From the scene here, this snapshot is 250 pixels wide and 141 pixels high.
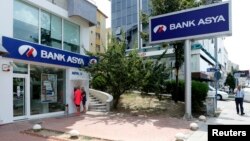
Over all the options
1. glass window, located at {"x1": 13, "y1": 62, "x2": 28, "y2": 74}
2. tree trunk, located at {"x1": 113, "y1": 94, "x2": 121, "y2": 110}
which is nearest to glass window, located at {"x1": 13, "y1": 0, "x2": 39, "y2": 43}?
glass window, located at {"x1": 13, "y1": 62, "x2": 28, "y2": 74}

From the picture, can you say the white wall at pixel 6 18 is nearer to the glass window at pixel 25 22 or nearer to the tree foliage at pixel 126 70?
the glass window at pixel 25 22

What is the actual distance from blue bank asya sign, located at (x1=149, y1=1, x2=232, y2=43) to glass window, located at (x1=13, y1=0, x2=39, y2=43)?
660cm

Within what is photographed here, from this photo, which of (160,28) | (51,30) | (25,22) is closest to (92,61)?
(51,30)

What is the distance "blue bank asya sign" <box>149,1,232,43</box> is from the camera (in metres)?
14.1

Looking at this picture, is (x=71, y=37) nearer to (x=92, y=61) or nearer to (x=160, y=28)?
(x=92, y=61)

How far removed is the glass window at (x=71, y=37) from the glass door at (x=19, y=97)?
14.2 ft

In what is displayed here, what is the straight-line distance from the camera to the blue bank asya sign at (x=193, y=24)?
1414 cm

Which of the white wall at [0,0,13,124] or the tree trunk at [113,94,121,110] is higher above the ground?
the white wall at [0,0,13,124]

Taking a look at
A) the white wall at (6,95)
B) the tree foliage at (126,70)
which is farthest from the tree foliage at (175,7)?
the white wall at (6,95)

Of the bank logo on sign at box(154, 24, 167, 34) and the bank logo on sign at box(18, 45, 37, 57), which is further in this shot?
the bank logo on sign at box(154, 24, 167, 34)

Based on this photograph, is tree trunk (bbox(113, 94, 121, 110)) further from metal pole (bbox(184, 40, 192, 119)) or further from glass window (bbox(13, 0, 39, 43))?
glass window (bbox(13, 0, 39, 43))

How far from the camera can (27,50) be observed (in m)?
13.4

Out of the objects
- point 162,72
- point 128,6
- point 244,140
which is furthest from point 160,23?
point 128,6

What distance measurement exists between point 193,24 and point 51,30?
309 inches
